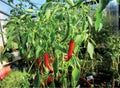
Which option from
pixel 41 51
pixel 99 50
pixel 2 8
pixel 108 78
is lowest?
pixel 108 78

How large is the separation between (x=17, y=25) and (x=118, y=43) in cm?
188

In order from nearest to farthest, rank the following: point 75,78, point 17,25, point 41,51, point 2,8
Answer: point 75,78 → point 41,51 → point 17,25 → point 2,8

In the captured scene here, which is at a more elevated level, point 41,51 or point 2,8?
point 2,8

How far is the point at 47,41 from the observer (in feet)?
2.68

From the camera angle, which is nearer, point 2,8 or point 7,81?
point 7,81

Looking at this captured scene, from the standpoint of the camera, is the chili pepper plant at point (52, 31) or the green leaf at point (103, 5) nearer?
the green leaf at point (103, 5)

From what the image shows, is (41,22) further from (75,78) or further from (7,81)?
(7,81)

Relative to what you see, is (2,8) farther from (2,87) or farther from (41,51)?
→ (41,51)

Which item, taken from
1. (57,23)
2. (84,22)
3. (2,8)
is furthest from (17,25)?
(2,8)

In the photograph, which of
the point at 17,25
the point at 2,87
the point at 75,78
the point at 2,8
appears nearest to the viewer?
the point at 75,78

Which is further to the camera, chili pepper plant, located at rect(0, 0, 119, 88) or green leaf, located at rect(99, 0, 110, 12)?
chili pepper plant, located at rect(0, 0, 119, 88)

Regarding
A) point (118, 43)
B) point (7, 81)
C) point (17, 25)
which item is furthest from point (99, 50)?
point (17, 25)

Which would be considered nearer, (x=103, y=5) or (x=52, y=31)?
(x=103, y=5)

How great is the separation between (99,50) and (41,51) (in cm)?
262
